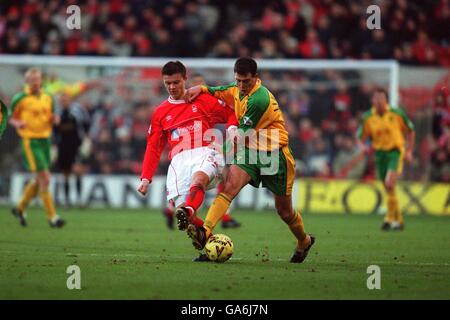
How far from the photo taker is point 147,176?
11.2m

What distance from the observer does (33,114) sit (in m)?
17.8

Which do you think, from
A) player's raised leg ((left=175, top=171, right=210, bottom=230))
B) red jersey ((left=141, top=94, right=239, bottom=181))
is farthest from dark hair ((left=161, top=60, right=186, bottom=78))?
player's raised leg ((left=175, top=171, right=210, bottom=230))

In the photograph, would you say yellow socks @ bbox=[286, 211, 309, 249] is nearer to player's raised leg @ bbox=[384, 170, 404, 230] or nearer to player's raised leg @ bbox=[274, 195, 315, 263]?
player's raised leg @ bbox=[274, 195, 315, 263]

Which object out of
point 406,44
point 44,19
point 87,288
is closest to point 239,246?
point 87,288

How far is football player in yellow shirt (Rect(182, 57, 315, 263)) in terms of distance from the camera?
10602mm

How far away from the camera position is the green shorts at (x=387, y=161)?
1828 cm

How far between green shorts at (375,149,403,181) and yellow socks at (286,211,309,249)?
7552 mm

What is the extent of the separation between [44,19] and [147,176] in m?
16.2

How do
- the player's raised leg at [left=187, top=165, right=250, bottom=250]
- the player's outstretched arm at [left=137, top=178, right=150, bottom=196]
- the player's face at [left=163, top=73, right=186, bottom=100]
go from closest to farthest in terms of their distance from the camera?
1. the player's raised leg at [left=187, top=165, right=250, bottom=250]
2. the player's outstretched arm at [left=137, top=178, right=150, bottom=196]
3. the player's face at [left=163, top=73, right=186, bottom=100]

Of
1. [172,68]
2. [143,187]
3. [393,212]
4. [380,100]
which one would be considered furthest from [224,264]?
[380,100]

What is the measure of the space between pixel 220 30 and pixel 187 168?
16.4 m

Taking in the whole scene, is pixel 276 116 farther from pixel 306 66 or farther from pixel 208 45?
pixel 208 45

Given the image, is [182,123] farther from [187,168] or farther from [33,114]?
[33,114]

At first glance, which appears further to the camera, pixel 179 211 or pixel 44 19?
pixel 44 19
